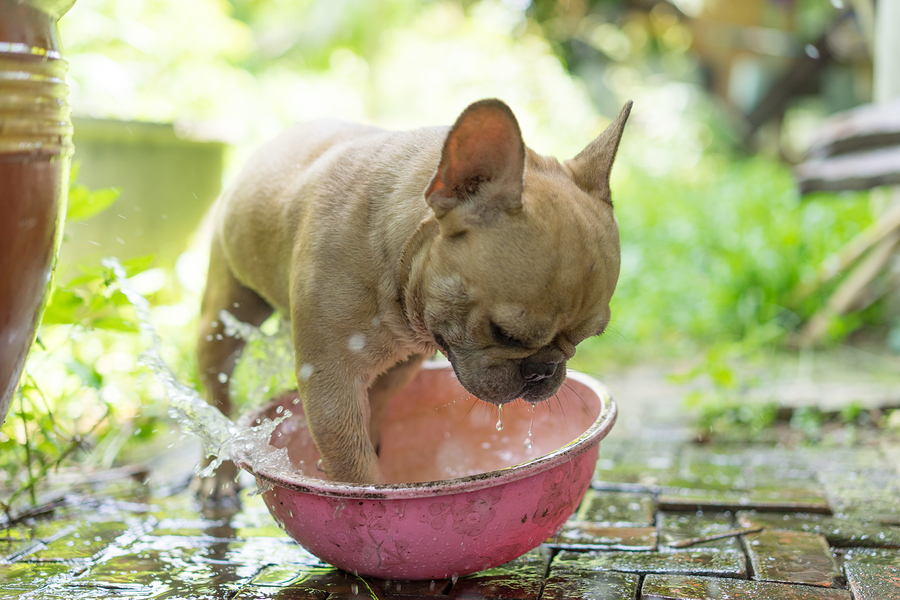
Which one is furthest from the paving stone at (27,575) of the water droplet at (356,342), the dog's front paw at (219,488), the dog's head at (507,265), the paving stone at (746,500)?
the paving stone at (746,500)

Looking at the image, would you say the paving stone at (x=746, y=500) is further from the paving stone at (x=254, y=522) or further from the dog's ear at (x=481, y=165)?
the dog's ear at (x=481, y=165)

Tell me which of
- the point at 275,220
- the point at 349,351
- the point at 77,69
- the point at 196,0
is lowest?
the point at 349,351

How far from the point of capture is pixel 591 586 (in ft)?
7.77

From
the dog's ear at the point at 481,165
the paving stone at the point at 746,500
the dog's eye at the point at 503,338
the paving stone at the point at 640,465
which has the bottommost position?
the paving stone at the point at 640,465

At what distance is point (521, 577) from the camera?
8.06ft

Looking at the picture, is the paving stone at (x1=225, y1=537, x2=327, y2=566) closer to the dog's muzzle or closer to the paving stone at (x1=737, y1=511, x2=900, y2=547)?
the dog's muzzle

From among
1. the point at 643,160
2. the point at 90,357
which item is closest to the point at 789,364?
the point at 90,357

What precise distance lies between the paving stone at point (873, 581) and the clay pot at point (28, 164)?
2360 millimetres

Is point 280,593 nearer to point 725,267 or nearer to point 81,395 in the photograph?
point 81,395

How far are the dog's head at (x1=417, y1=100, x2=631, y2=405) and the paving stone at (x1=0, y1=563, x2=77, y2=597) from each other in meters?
1.45

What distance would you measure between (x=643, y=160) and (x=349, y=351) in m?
12.5

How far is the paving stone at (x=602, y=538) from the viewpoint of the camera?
8.89 ft

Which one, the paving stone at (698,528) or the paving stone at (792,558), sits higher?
the paving stone at (792,558)

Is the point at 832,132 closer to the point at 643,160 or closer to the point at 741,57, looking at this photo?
the point at 643,160
